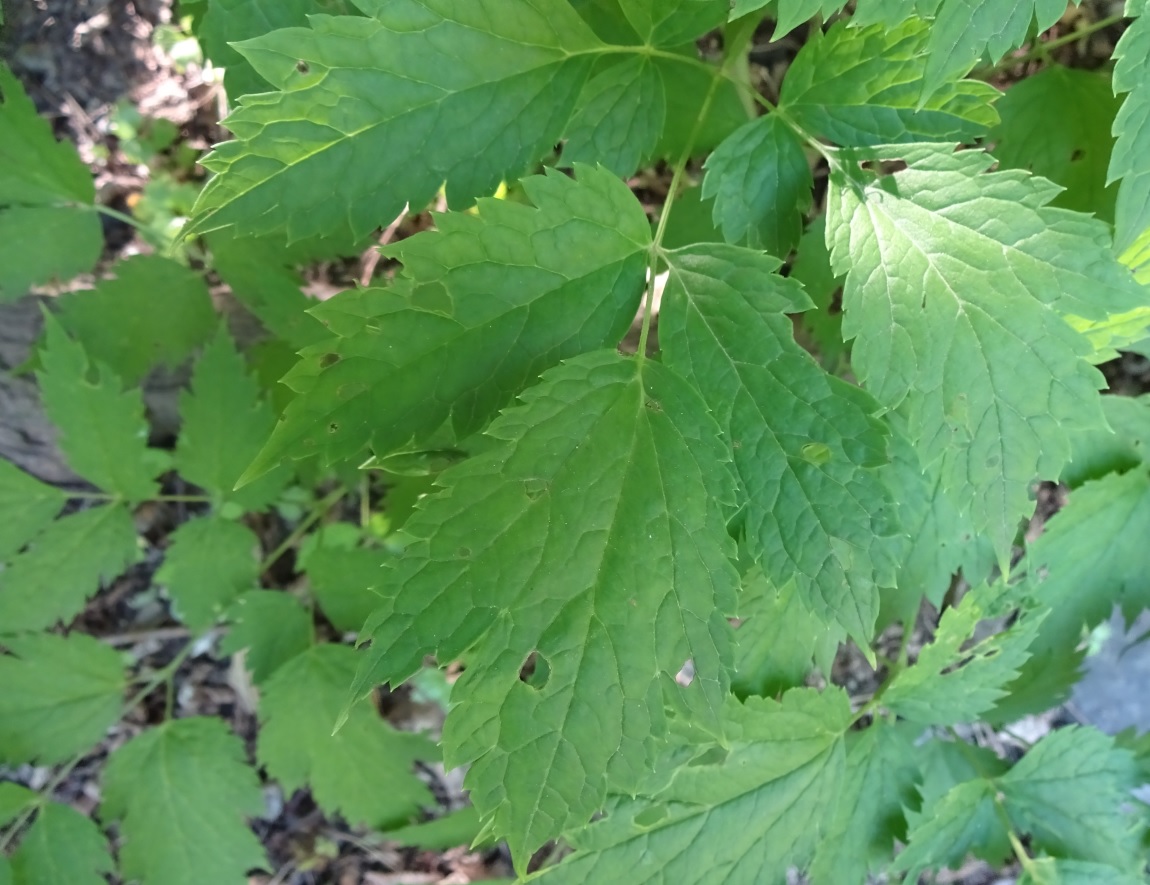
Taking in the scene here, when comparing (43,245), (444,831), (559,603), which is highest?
(43,245)

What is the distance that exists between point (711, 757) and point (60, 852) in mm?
1424

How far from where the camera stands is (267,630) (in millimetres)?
1753

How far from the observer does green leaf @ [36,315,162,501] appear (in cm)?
156

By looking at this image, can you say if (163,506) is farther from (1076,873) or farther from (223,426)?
(1076,873)

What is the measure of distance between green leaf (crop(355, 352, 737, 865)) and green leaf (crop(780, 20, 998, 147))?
0.57 metres

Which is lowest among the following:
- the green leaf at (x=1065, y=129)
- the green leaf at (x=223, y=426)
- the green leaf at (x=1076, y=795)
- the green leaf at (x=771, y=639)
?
the green leaf at (x=1076, y=795)

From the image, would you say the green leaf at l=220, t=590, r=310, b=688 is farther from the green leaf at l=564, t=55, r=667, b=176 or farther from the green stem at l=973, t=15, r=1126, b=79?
the green stem at l=973, t=15, r=1126, b=79

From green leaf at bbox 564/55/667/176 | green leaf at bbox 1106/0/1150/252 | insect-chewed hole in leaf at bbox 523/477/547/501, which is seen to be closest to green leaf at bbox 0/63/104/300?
green leaf at bbox 564/55/667/176

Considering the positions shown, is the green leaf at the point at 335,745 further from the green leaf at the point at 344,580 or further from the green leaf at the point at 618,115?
the green leaf at the point at 618,115

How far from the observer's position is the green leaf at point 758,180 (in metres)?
1.15

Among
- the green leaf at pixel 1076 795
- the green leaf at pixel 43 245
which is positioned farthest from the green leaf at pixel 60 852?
the green leaf at pixel 1076 795

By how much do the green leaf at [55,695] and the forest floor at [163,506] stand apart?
49cm

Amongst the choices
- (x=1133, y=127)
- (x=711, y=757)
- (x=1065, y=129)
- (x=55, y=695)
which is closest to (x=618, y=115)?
(x=1133, y=127)

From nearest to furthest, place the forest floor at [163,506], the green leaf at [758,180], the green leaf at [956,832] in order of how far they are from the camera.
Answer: the green leaf at [758,180], the green leaf at [956,832], the forest floor at [163,506]
